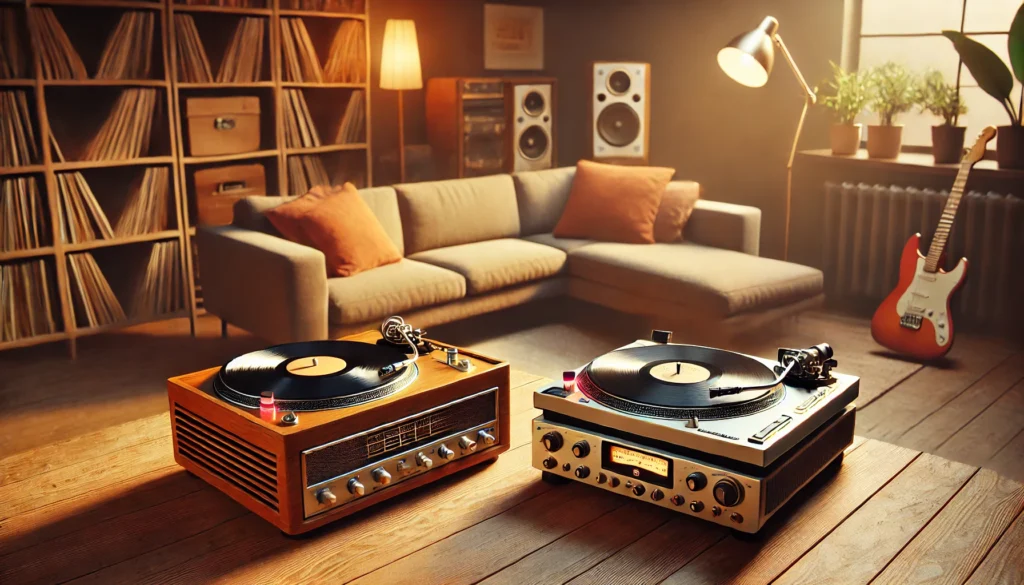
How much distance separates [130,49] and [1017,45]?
3.52 metres

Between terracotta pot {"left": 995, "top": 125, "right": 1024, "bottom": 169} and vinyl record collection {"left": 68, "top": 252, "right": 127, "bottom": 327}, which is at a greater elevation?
terracotta pot {"left": 995, "top": 125, "right": 1024, "bottom": 169}

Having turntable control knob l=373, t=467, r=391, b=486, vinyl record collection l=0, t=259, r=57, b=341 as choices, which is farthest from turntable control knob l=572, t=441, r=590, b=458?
vinyl record collection l=0, t=259, r=57, b=341

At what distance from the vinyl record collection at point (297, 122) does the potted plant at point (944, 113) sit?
111 inches

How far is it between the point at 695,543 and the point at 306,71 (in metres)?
3.61

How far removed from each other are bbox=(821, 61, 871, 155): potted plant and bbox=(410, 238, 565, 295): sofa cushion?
4.96 feet

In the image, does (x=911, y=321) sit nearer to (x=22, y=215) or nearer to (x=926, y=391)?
(x=926, y=391)

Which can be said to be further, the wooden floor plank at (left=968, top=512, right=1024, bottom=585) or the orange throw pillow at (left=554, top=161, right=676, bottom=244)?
the orange throw pillow at (left=554, top=161, right=676, bottom=244)

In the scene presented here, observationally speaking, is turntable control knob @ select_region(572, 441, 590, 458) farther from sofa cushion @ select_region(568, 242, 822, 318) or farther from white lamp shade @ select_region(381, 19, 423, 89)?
white lamp shade @ select_region(381, 19, 423, 89)

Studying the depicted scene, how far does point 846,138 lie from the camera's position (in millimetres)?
4422

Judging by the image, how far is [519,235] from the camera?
4.39 meters

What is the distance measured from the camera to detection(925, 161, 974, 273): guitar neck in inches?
141

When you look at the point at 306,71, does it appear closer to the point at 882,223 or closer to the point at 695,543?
the point at 882,223

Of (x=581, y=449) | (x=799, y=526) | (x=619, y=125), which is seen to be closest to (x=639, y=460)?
(x=581, y=449)

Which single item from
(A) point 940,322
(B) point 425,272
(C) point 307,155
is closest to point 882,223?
(A) point 940,322
